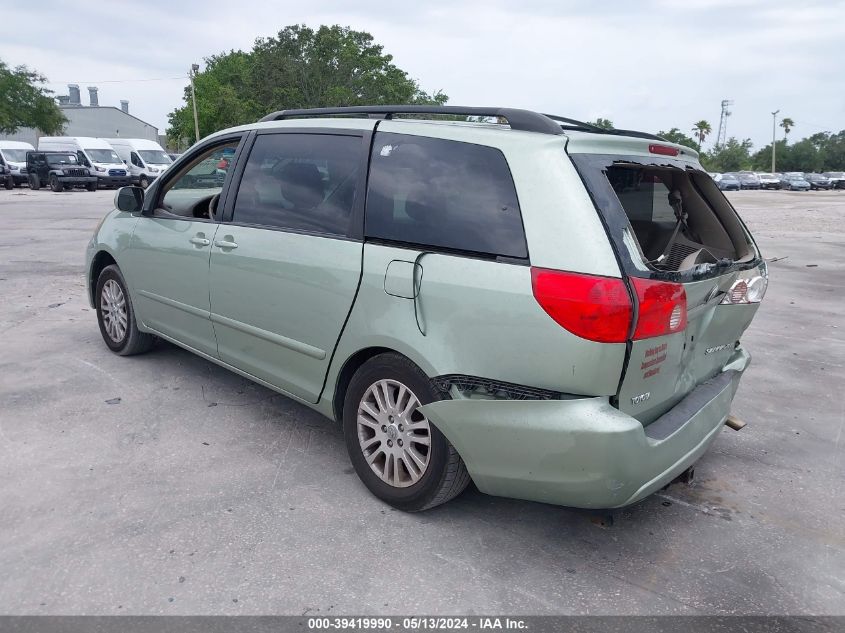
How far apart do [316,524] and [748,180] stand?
59843 mm

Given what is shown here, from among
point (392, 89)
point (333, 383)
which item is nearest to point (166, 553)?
point (333, 383)

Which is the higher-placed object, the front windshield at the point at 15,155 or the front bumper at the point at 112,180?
the front windshield at the point at 15,155

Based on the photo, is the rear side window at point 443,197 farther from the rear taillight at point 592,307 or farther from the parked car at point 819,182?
the parked car at point 819,182

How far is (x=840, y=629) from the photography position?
8.10ft

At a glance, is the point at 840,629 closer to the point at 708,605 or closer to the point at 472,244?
the point at 708,605

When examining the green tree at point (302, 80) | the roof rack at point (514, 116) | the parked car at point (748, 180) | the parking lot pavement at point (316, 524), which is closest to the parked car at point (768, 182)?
the parked car at point (748, 180)

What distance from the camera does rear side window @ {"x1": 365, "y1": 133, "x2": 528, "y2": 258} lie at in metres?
2.77

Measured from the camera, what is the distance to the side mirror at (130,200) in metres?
4.86

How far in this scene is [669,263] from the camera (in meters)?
3.54

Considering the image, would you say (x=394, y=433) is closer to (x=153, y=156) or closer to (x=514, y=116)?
(x=514, y=116)

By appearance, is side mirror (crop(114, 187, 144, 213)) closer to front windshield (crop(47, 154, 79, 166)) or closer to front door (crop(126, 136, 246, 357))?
front door (crop(126, 136, 246, 357))

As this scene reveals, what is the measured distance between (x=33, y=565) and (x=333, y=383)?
56.9 inches

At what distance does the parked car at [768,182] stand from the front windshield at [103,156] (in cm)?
4744

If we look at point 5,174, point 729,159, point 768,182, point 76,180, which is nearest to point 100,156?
point 76,180
